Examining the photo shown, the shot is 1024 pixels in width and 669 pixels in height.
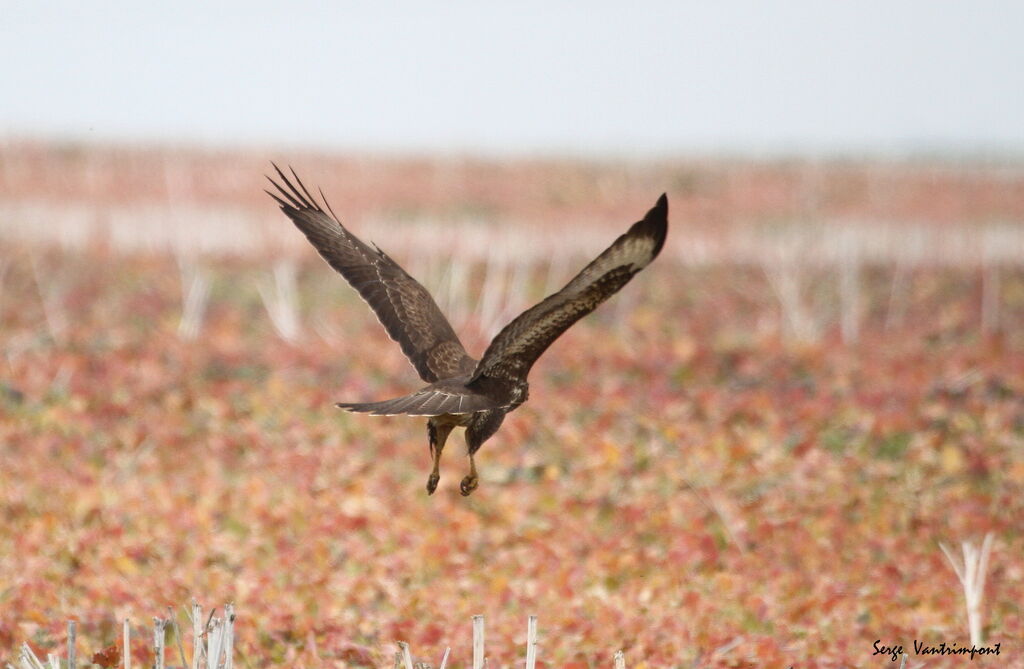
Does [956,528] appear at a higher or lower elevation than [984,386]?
lower

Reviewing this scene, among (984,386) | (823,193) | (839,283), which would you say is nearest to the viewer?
(984,386)

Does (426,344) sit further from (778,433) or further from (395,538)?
(778,433)

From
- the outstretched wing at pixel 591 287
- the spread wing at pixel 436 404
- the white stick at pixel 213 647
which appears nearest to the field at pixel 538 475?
the white stick at pixel 213 647

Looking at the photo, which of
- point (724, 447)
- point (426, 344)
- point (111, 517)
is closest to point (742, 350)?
point (724, 447)

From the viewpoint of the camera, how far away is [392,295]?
588 centimetres

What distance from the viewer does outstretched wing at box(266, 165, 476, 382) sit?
18.3 ft

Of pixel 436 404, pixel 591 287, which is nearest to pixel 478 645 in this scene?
pixel 436 404

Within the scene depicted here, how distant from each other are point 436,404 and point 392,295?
1.32 m

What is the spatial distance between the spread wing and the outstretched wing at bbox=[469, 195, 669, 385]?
208 millimetres

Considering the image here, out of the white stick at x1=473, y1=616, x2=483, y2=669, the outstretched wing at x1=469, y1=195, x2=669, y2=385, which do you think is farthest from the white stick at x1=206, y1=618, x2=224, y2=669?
the outstretched wing at x1=469, y1=195, x2=669, y2=385

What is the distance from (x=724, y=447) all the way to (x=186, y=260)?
611 inches

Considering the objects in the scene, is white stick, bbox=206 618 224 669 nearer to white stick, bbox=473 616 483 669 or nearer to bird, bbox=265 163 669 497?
white stick, bbox=473 616 483 669

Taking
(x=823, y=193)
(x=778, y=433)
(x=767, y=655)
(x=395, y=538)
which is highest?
(x=823, y=193)

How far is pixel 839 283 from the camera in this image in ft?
82.9
